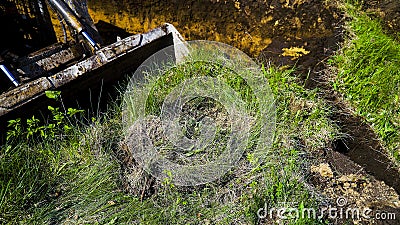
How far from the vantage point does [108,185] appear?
321 centimetres

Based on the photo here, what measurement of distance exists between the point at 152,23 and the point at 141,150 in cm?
175

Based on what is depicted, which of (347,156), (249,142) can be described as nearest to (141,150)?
(249,142)

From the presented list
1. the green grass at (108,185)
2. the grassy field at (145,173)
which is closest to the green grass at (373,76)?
the grassy field at (145,173)

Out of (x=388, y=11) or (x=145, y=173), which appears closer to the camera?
(x=145, y=173)

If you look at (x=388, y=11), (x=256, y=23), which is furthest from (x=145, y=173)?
(x=388, y=11)

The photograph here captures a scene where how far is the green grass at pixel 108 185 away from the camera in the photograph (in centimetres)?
305

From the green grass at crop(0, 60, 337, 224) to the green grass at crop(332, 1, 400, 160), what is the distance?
0.56 metres

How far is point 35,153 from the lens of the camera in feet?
11.0

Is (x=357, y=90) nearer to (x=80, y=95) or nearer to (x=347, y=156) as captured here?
(x=347, y=156)

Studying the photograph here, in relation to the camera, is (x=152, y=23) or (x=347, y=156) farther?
(x=152, y=23)

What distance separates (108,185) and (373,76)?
2.59 meters

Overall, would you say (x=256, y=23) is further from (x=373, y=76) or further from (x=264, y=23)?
(x=373, y=76)

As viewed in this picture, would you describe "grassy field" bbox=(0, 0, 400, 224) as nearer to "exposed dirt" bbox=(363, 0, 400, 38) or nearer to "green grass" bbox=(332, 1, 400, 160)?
"green grass" bbox=(332, 1, 400, 160)

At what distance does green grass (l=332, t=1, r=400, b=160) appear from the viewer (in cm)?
385
